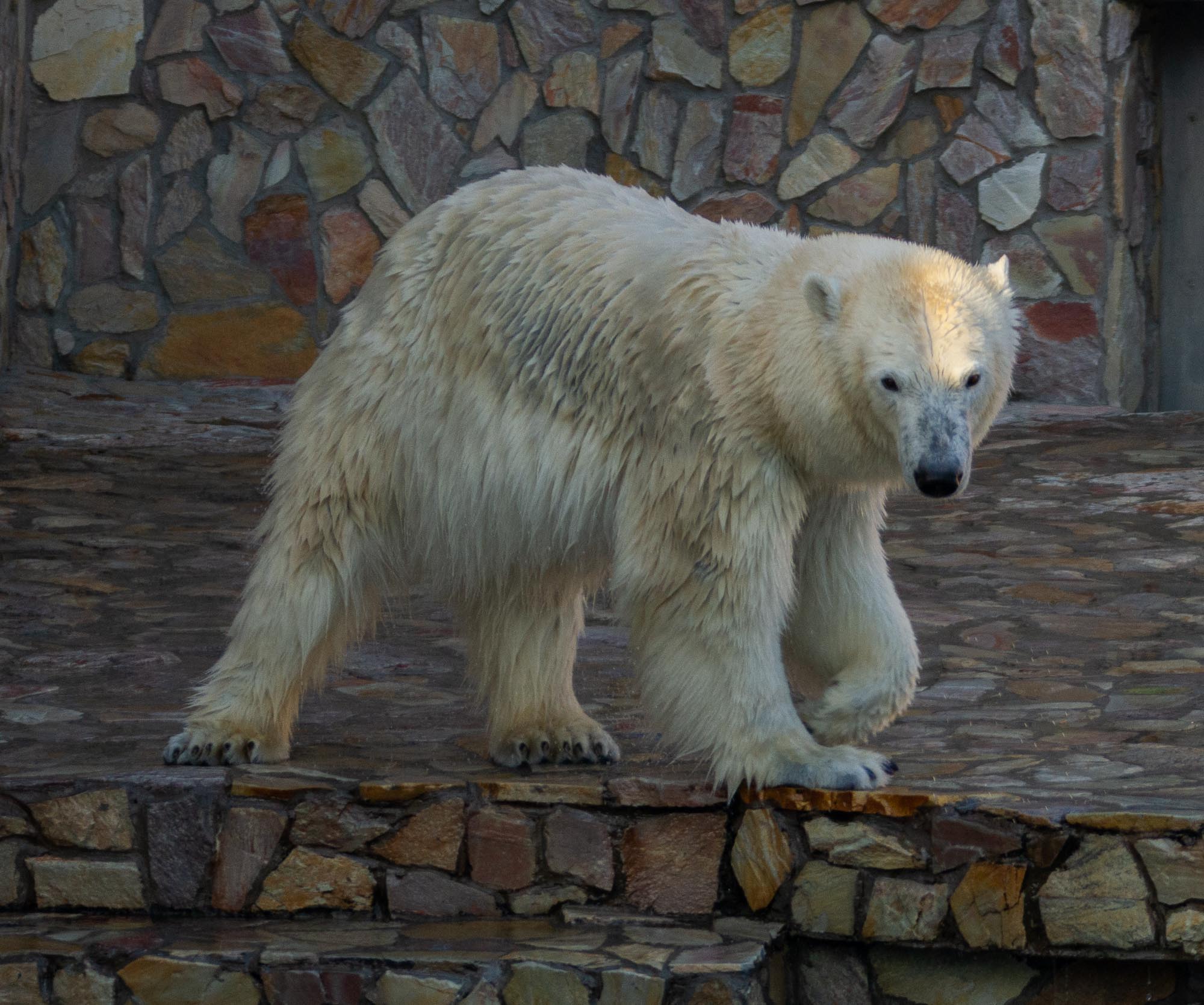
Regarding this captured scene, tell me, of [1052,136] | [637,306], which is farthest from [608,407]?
[1052,136]

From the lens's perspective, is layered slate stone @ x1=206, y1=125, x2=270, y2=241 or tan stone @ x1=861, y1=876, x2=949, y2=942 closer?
tan stone @ x1=861, y1=876, x2=949, y2=942

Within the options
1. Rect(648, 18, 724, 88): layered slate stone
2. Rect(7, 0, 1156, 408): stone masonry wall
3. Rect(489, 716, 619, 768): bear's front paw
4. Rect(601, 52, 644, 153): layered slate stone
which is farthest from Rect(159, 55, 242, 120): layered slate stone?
Rect(489, 716, 619, 768): bear's front paw

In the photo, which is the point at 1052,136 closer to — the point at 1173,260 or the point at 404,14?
the point at 1173,260

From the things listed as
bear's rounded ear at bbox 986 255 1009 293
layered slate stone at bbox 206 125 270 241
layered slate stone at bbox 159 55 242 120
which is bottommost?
layered slate stone at bbox 206 125 270 241

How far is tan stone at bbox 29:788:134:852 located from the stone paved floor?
56 mm

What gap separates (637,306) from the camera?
3598 millimetres

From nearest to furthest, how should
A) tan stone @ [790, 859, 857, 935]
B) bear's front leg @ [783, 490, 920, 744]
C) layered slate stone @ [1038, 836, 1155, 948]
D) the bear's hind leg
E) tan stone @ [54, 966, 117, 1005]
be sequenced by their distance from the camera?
1. layered slate stone @ [1038, 836, 1155, 948]
2. tan stone @ [54, 966, 117, 1005]
3. tan stone @ [790, 859, 857, 935]
4. bear's front leg @ [783, 490, 920, 744]
5. the bear's hind leg

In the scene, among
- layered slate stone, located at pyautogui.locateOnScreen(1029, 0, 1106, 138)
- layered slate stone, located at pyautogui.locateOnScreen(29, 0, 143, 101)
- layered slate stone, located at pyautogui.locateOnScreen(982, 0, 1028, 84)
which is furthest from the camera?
layered slate stone, located at pyautogui.locateOnScreen(29, 0, 143, 101)

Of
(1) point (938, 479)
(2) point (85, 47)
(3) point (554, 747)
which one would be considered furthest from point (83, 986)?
(2) point (85, 47)

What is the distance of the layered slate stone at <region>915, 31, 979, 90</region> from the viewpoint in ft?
28.5

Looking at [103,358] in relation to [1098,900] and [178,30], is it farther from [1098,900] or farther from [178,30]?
[1098,900]

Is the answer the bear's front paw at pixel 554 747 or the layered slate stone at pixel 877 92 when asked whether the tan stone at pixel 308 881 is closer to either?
the bear's front paw at pixel 554 747

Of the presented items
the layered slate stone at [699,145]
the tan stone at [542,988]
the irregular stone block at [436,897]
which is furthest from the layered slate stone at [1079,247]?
the tan stone at [542,988]

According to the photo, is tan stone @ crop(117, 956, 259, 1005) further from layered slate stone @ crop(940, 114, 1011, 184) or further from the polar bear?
layered slate stone @ crop(940, 114, 1011, 184)
